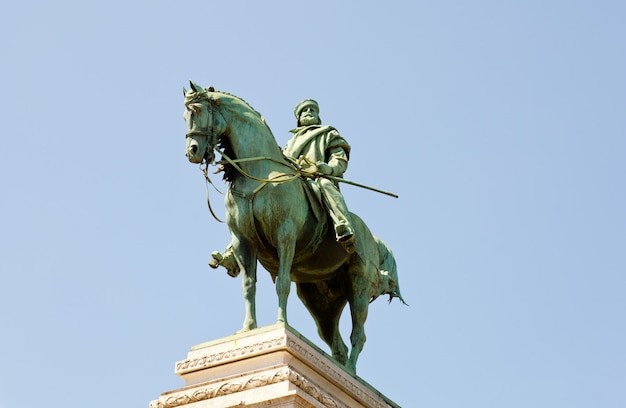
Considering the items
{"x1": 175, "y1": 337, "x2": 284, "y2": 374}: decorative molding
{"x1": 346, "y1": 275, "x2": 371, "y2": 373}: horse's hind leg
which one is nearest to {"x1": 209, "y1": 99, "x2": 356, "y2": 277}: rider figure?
{"x1": 346, "y1": 275, "x2": 371, "y2": 373}: horse's hind leg

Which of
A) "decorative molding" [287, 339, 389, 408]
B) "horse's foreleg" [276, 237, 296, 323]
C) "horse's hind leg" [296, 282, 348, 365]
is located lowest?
"decorative molding" [287, 339, 389, 408]

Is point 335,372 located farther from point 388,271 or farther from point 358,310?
point 388,271

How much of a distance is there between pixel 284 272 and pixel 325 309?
244 cm

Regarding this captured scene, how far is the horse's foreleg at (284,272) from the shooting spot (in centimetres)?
2292

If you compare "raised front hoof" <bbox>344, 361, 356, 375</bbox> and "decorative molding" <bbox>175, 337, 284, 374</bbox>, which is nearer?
"decorative molding" <bbox>175, 337, 284, 374</bbox>

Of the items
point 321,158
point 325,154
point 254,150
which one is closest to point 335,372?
point 254,150

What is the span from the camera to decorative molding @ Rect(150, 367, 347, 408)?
21766 millimetres

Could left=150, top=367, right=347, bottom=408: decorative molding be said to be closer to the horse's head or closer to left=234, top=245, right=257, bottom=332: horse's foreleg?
left=234, top=245, right=257, bottom=332: horse's foreleg

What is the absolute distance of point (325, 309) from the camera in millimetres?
25344

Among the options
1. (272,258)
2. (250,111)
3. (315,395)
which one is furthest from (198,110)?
(315,395)

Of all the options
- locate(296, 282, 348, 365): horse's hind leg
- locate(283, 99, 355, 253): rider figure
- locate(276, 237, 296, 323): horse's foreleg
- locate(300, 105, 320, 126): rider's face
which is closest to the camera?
locate(276, 237, 296, 323): horse's foreleg

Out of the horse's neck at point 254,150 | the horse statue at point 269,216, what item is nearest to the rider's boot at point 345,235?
the horse statue at point 269,216

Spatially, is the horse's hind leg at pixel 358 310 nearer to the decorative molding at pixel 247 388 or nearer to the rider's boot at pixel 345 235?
the rider's boot at pixel 345 235

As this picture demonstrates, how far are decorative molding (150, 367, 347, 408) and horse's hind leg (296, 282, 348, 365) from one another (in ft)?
8.72
